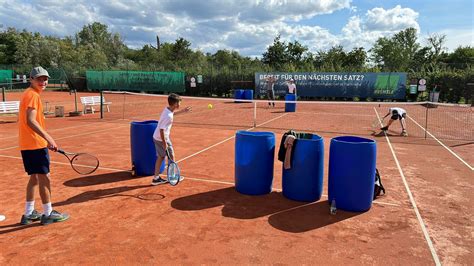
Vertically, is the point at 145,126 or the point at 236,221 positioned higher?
the point at 145,126

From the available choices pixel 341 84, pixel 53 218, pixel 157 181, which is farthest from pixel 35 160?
pixel 341 84

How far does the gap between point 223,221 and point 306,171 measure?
168cm

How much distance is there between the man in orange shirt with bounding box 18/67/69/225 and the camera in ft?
15.3

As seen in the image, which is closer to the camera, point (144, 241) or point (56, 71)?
point (144, 241)

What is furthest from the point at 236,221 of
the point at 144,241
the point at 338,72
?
the point at 338,72

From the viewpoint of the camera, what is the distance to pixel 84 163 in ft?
21.5

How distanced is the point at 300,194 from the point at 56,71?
47207 mm

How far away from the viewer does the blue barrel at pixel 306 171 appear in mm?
5926

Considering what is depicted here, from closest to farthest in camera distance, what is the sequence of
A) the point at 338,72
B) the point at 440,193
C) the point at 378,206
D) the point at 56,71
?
the point at 378,206, the point at 440,193, the point at 338,72, the point at 56,71

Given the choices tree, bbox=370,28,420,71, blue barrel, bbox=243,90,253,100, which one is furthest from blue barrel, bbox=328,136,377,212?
tree, bbox=370,28,420,71

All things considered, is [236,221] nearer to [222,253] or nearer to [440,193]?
[222,253]

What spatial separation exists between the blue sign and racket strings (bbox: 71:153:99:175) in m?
22.3

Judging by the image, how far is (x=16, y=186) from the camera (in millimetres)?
6734

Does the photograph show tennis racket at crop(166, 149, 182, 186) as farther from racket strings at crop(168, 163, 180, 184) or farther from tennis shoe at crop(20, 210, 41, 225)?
tennis shoe at crop(20, 210, 41, 225)
